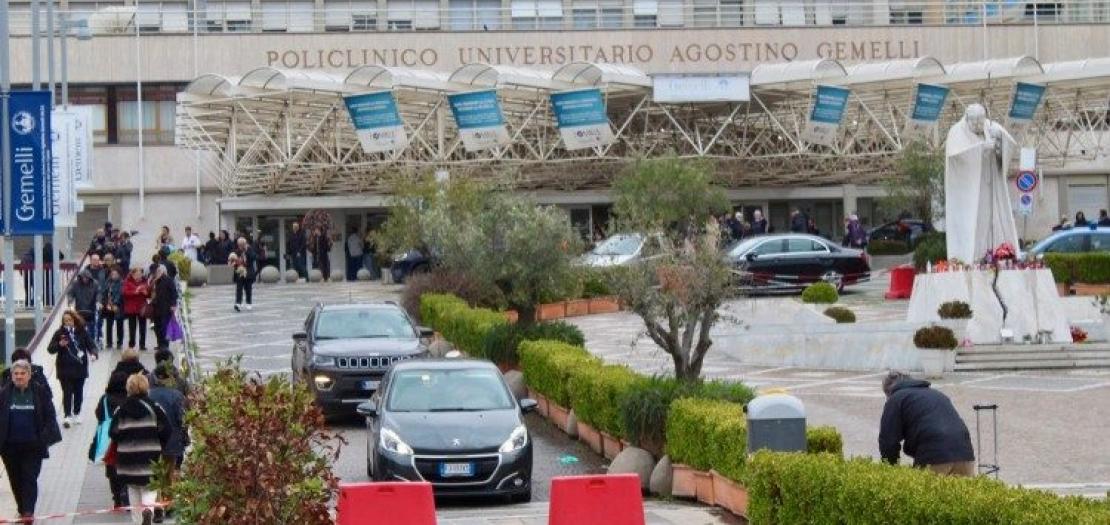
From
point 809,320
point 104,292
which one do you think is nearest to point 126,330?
point 104,292

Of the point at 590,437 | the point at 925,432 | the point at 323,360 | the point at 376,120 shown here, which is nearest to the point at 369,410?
the point at 590,437

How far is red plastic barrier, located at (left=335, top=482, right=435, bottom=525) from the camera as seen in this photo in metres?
13.3

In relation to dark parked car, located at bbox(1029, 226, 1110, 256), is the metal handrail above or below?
above

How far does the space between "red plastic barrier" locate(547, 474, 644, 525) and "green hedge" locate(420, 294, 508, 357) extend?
12712 millimetres

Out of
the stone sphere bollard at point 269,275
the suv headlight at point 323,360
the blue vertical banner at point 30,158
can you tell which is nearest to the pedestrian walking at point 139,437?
the suv headlight at point 323,360

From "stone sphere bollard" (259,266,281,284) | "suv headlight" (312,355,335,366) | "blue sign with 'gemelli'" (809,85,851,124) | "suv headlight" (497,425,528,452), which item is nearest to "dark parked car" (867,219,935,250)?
"blue sign with 'gemelli'" (809,85,851,124)

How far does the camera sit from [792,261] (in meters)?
40.1

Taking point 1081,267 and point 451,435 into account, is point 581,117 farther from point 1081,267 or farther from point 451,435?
point 451,435

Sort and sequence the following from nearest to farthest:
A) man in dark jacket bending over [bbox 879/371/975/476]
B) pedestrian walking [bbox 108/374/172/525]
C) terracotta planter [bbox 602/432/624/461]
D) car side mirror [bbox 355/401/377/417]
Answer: man in dark jacket bending over [bbox 879/371/975/476] → pedestrian walking [bbox 108/374/172/525] → car side mirror [bbox 355/401/377/417] → terracotta planter [bbox 602/432/624/461]

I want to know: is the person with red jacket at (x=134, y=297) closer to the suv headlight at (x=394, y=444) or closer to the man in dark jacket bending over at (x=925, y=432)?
the suv headlight at (x=394, y=444)

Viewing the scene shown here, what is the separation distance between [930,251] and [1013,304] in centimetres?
1207

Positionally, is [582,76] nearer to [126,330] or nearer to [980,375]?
[126,330]

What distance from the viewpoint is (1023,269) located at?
28.3 m

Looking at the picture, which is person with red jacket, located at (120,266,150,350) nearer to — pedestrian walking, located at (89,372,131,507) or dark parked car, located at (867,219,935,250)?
pedestrian walking, located at (89,372,131,507)
